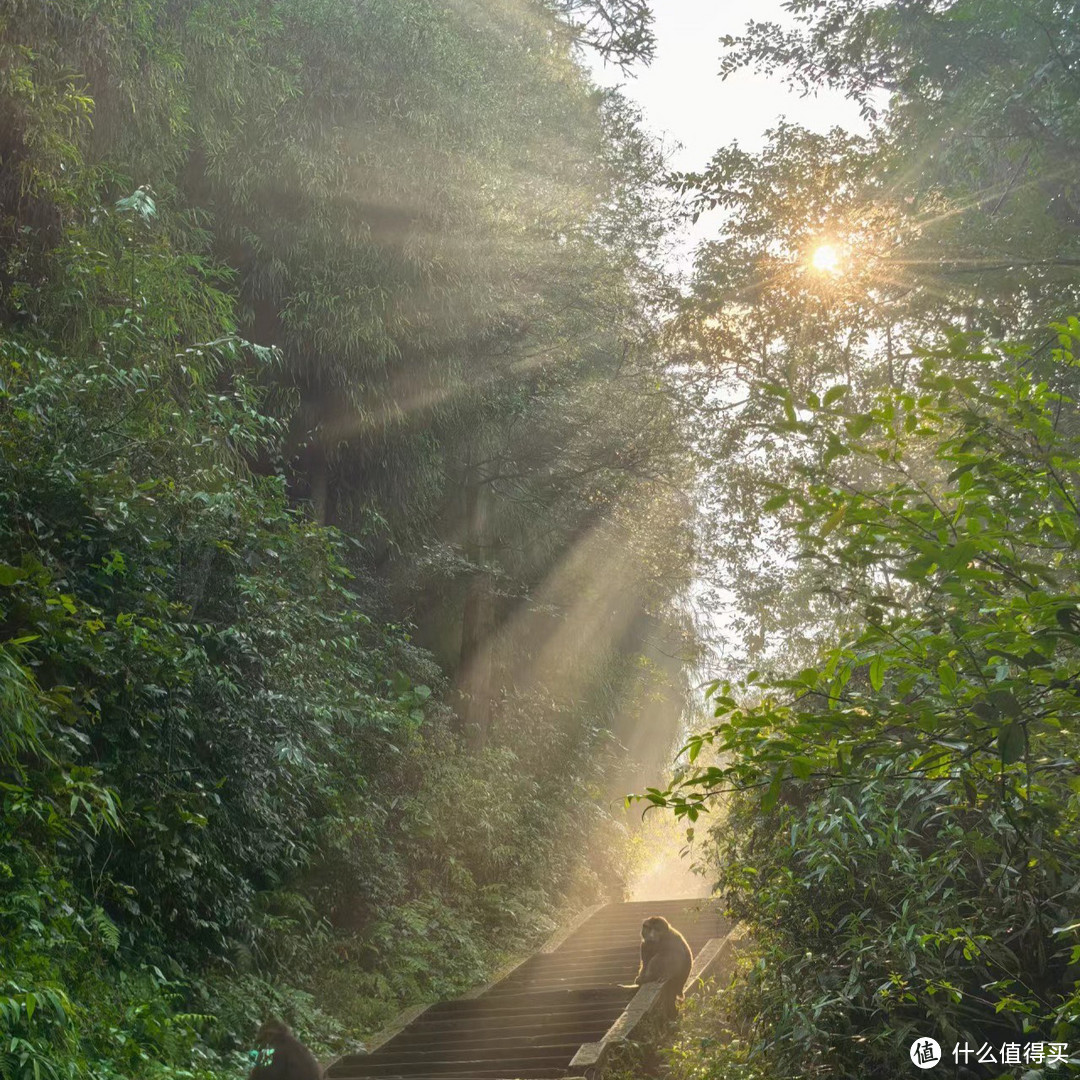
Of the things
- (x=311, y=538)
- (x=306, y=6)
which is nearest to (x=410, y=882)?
(x=311, y=538)

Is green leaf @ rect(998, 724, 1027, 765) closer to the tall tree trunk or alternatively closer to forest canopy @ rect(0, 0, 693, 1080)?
forest canopy @ rect(0, 0, 693, 1080)

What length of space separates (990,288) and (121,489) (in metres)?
7.63

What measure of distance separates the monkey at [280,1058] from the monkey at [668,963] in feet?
12.2

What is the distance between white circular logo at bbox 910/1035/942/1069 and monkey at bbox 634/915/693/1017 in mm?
4402

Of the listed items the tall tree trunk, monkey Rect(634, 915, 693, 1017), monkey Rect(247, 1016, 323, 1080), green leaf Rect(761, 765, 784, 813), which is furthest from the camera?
the tall tree trunk

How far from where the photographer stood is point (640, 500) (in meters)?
19.6

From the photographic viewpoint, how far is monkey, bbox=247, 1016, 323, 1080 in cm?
706

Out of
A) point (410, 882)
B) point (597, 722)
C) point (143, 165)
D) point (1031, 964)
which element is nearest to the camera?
point (1031, 964)

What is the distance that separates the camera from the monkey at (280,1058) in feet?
23.2

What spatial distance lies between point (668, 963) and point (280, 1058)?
402cm

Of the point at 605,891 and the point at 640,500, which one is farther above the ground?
the point at 640,500

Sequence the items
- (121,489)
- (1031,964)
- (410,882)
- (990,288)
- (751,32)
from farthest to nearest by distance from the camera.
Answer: (410,882), (751,32), (990,288), (121,489), (1031,964)

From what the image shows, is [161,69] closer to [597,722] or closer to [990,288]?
[990,288]

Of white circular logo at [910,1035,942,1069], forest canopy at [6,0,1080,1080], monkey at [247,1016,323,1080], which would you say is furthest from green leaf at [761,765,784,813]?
monkey at [247,1016,323,1080]
